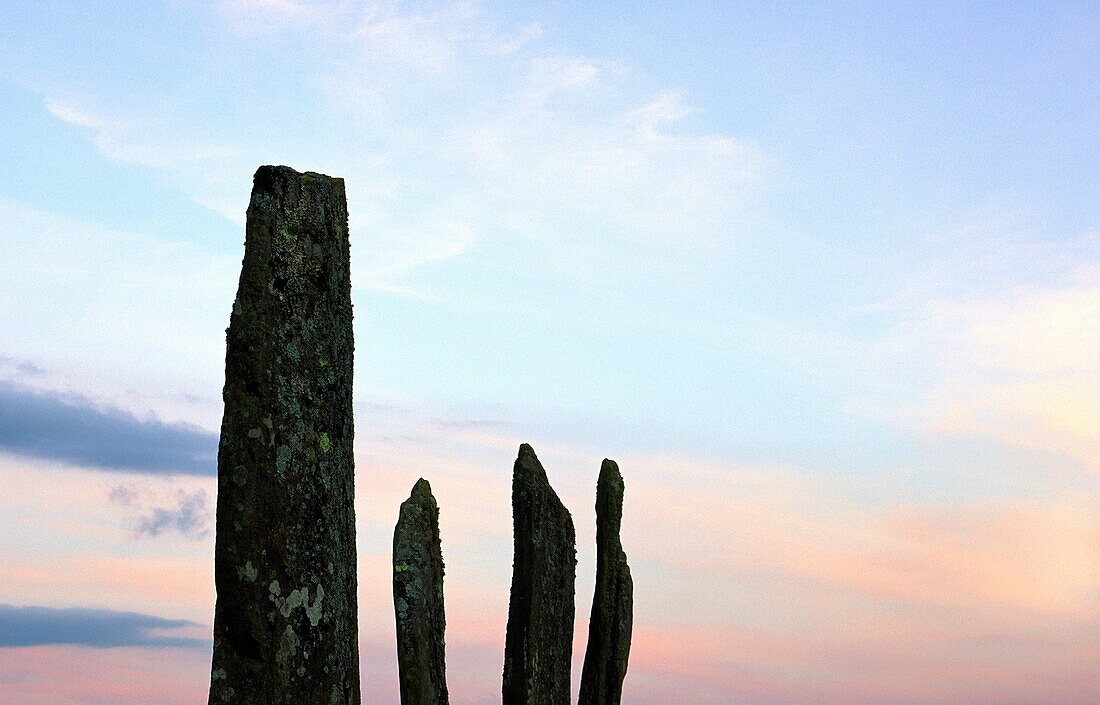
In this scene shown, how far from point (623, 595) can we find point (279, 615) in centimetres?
946

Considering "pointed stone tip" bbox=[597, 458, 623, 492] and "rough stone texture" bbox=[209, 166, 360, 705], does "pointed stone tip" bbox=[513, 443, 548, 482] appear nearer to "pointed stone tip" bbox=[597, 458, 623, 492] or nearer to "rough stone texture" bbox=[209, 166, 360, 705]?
"pointed stone tip" bbox=[597, 458, 623, 492]

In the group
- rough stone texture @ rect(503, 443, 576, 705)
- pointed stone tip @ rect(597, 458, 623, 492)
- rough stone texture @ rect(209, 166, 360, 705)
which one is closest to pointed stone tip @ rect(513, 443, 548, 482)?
rough stone texture @ rect(503, 443, 576, 705)

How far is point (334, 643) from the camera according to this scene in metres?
11.6

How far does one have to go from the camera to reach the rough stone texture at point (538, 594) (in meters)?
17.5

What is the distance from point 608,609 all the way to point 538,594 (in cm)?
252

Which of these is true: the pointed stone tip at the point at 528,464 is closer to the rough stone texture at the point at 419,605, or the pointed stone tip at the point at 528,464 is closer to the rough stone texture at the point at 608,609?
the rough stone texture at the point at 608,609

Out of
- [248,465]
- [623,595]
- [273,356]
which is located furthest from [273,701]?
[623,595]

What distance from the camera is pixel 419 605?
15109 mm

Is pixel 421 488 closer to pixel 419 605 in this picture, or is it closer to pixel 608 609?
pixel 419 605

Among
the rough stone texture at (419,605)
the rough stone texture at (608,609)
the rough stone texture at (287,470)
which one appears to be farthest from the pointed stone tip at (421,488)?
the rough stone texture at (608,609)

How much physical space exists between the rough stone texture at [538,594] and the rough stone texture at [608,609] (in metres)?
1.55

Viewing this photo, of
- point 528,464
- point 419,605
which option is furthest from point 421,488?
point 528,464

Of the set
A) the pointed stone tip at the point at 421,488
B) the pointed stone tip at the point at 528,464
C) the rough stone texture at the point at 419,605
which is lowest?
the rough stone texture at the point at 419,605

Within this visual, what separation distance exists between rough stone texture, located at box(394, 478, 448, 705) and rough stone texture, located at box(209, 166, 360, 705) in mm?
3023
